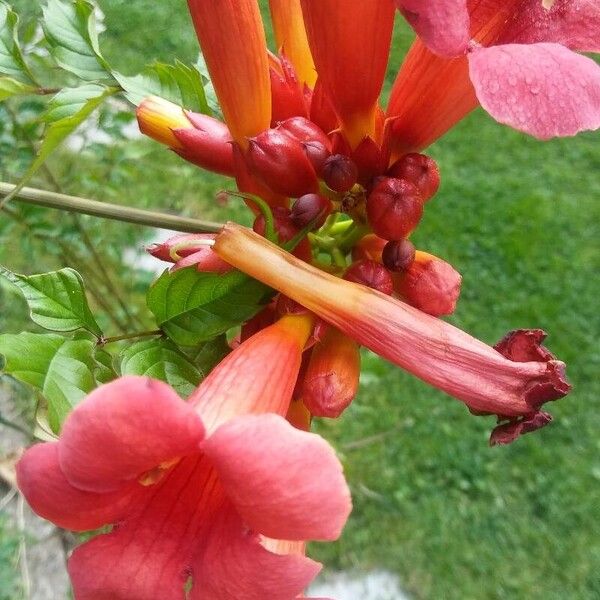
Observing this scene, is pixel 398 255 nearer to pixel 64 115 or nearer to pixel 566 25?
pixel 566 25

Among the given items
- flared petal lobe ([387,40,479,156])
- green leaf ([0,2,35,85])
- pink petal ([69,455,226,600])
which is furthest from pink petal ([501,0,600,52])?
green leaf ([0,2,35,85])

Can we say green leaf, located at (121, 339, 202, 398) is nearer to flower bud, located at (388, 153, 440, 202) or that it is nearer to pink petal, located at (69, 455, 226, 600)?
pink petal, located at (69, 455, 226, 600)

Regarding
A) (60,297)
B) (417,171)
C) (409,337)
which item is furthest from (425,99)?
(60,297)

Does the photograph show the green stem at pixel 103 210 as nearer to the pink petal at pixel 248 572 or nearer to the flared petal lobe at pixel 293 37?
the flared petal lobe at pixel 293 37

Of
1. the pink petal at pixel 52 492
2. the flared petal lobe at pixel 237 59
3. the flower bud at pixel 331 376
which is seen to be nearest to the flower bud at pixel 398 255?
the flower bud at pixel 331 376

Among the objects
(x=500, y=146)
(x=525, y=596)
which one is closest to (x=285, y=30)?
(x=525, y=596)

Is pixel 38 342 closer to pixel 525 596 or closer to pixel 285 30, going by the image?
pixel 285 30
